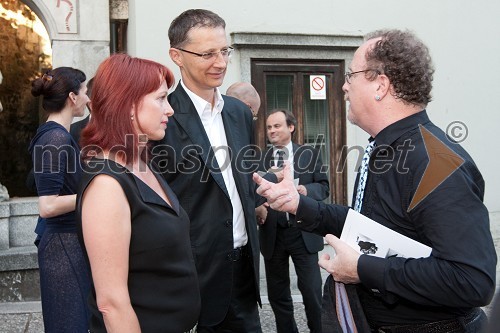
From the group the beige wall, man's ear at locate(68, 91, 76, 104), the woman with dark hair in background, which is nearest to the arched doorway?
the beige wall

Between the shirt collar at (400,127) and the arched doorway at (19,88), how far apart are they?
807 cm

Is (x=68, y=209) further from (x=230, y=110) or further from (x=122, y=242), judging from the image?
(x=122, y=242)

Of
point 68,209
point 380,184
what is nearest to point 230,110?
point 68,209

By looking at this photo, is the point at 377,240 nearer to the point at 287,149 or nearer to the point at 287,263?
the point at 287,263

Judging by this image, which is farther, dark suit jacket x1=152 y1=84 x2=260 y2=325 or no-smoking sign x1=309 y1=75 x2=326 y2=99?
no-smoking sign x1=309 y1=75 x2=326 y2=99

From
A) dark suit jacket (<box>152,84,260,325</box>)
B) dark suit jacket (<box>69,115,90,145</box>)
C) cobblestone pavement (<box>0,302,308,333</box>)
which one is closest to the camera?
dark suit jacket (<box>152,84,260,325</box>)

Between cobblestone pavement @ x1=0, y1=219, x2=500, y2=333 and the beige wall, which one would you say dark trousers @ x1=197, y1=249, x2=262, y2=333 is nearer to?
cobblestone pavement @ x1=0, y1=219, x2=500, y2=333

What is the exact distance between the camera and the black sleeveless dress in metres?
2.27

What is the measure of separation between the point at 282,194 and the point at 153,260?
0.77 metres

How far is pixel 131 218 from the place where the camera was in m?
2.26

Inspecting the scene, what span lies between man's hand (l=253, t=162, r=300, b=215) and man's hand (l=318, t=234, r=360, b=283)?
42 cm

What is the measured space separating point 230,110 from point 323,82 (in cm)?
457

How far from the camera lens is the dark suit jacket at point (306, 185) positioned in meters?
5.48

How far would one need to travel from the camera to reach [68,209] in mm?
Result: 3691
